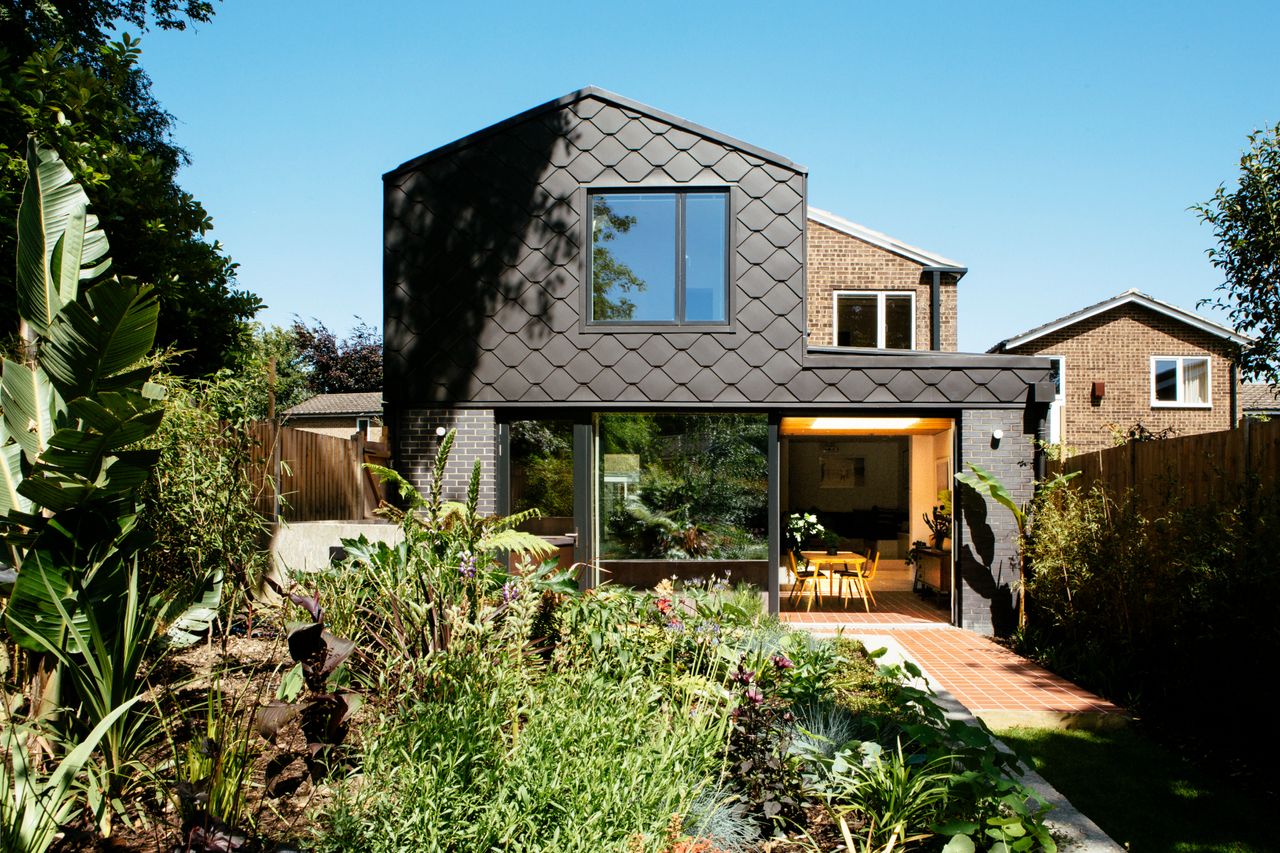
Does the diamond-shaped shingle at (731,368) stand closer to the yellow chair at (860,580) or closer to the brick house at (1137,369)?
the yellow chair at (860,580)

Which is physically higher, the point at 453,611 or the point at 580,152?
the point at 580,152

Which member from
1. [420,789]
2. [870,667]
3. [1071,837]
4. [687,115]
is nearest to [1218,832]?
[1071,837]

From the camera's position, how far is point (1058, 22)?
8.74m

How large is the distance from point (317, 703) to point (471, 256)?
291 inches

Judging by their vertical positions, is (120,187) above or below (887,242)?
below

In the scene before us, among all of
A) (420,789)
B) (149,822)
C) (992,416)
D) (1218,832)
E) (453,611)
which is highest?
(992,416)

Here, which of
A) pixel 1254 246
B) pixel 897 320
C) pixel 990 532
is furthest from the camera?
pixel 897 320

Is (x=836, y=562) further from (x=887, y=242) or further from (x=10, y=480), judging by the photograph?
(x=10, y=480)

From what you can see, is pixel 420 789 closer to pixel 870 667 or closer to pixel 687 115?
pixel 870 667

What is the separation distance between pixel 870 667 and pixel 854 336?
32.4 feet

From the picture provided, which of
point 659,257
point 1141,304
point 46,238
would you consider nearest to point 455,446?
point 659,257

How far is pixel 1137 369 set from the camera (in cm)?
2000

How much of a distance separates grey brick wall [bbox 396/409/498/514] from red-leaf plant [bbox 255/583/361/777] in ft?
20.8

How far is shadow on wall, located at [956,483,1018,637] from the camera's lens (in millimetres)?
9344
